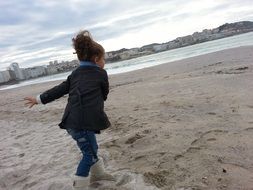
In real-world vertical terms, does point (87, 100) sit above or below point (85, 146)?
above

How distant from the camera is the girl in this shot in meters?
3.67

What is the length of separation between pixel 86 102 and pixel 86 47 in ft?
1.87

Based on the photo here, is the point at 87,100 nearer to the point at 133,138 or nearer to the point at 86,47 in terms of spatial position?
the point at 86,47

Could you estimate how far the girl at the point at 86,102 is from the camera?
12.0ft

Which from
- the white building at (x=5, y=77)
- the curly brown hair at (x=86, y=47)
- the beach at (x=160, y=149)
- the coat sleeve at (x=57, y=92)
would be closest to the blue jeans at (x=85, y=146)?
the beach at (x=160, y=149)

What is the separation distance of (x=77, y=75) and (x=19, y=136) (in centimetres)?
420

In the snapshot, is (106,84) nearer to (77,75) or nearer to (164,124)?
(77,75)

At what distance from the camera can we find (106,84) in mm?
3859

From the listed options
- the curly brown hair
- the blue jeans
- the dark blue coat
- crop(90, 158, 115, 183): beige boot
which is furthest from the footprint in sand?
the curly brown hair

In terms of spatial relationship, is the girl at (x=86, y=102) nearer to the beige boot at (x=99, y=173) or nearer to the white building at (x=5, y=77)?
the beige boot at (x=99, y=173)

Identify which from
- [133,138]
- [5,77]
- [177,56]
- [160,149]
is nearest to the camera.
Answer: [160,149]

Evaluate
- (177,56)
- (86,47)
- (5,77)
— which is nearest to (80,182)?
(86,47)

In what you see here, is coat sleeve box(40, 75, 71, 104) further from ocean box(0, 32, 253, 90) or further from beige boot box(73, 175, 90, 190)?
ocean box(0, 32, 253, 90)

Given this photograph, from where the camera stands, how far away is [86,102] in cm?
370
